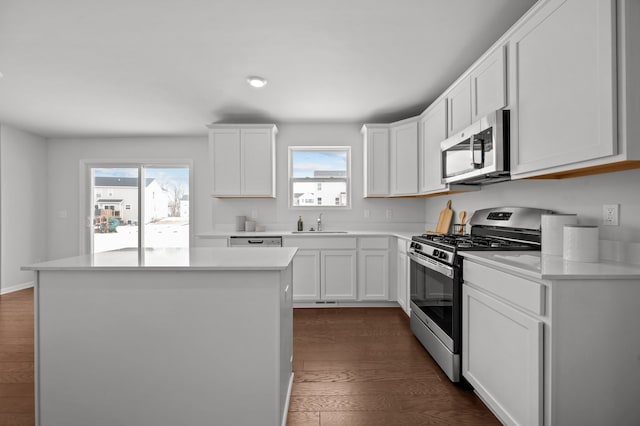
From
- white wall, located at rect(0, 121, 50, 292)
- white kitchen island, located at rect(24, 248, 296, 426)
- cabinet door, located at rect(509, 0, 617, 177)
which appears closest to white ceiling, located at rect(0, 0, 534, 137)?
cabinet door, located at rect(509, 0, 617, 177)

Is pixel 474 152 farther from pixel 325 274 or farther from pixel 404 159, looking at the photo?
pixel 325 274

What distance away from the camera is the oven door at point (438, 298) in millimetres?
2043

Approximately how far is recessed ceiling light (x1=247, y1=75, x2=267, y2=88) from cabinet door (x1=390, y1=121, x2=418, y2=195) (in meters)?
1.74

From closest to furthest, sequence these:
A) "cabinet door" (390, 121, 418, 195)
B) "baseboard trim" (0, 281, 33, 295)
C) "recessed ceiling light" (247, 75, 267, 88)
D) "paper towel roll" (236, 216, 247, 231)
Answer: "recessed ceiling light" (247, 75, 267, 88) < "cabinet door" (390, 121, 418, 195) < "paper towel roll" (236, 216, 247, 231) < "baseboard trim" (0, 281, 33, 295)

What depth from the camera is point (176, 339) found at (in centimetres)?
151

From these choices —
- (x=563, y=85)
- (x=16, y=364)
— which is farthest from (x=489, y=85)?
(x=16, y=364)

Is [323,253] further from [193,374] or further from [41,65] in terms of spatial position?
[41,65]

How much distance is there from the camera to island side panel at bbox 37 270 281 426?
1495 millimetres

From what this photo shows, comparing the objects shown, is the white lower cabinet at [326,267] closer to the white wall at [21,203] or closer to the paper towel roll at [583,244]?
the paper towel roll at [583,244]

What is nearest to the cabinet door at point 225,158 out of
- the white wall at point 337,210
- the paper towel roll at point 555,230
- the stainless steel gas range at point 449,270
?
the white wall at point 337,210

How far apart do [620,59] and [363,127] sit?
2.89 meters

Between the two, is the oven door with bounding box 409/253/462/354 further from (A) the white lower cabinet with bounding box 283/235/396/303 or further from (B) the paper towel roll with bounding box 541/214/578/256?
(A) the white lower cabinet with bounding box 283/235/396/303

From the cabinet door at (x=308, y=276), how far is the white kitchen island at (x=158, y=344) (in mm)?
2194

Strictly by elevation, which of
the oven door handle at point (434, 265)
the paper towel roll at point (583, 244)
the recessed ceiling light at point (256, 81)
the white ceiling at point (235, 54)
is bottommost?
the oven door handle at point (434, 265)
